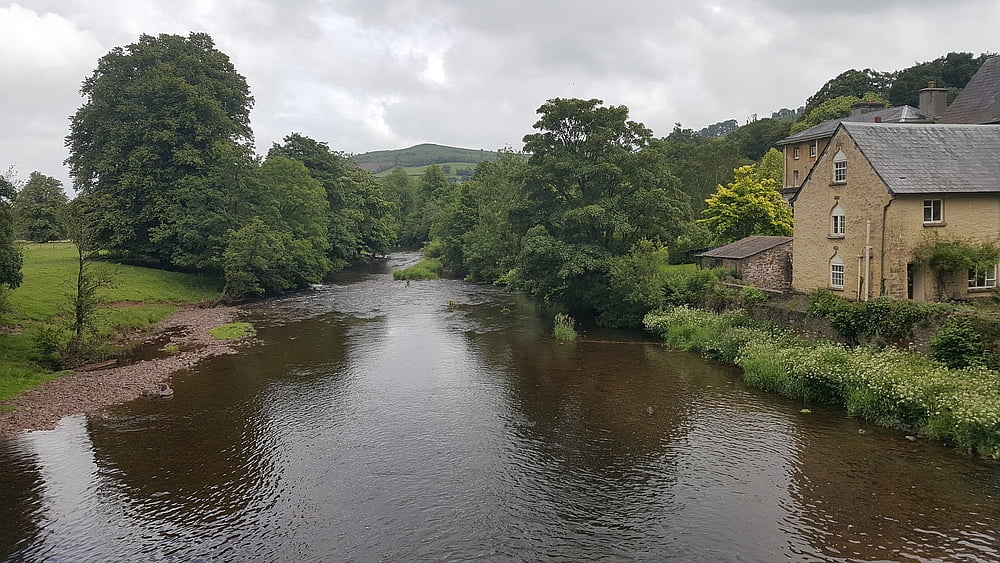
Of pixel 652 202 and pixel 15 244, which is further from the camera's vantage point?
pixel 652 202

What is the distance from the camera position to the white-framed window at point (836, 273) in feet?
92.7

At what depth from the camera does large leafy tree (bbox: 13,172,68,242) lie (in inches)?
1085

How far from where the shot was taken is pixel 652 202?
1462 inches

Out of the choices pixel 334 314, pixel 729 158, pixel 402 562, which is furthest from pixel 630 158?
pixel 729 158

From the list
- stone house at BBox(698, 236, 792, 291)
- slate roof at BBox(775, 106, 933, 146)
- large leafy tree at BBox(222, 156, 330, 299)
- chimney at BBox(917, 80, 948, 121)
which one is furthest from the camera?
large leafy tree at BBox(222, 156, 330, 299)

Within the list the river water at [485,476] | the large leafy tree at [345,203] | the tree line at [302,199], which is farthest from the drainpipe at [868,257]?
the large leafy tree at [345,203]

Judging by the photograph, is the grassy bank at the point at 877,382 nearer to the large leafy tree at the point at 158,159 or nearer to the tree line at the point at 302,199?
the tree line at the point at 302,199

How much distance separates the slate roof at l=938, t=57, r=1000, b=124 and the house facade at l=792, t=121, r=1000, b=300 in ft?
32.0

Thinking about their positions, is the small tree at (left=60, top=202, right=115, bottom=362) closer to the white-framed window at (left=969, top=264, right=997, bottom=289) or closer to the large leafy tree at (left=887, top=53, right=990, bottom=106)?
the white-framed window at (left=969, top=264, right=997, bottom=289)

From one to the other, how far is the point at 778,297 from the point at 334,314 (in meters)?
27.8

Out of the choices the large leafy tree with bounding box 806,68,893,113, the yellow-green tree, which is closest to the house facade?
the yellow-green tree

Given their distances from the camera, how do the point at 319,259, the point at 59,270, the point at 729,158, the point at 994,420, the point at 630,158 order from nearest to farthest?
the point at 994,420, the point at 630,158, the point at 59,270, the point at 319,259, the point at 729,158

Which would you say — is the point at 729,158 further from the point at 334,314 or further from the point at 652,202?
the point at 334,314

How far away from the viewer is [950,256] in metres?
25.1
